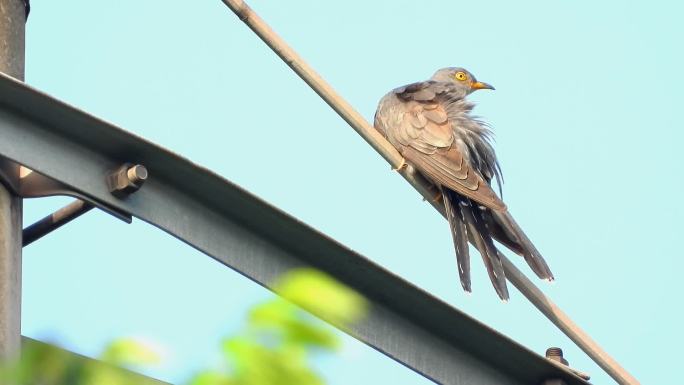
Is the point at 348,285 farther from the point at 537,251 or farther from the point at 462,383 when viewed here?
the point at 537,251

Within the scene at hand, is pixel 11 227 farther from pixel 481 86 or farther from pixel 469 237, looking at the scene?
pixel 481 86

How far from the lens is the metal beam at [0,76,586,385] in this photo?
2.36m

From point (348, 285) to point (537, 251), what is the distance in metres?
3.59

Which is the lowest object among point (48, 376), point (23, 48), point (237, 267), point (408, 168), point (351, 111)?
point (48, 376)

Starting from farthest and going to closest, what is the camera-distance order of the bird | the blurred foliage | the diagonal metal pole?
1. the bird
2. the diagonal metal pole
3. the blurred foliage

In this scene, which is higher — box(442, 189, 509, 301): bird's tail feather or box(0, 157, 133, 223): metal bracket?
box(442, 189, 509, 301): bird's tail feather

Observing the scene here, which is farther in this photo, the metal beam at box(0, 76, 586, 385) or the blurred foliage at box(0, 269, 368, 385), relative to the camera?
the metal beam at box(0, 76, 586, 385)

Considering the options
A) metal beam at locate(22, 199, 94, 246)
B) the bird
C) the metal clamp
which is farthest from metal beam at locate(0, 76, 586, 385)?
the bird

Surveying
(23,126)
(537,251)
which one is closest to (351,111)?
(537,251)

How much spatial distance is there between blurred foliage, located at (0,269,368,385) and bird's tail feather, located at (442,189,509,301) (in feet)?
18.3

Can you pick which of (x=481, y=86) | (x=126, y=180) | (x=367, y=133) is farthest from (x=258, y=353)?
(x=481, y=86)

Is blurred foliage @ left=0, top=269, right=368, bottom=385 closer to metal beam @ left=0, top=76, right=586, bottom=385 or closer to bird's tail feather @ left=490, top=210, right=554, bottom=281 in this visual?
metal beam @ left=0, top=76, right=586, bottom=385

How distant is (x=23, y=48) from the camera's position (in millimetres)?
2969

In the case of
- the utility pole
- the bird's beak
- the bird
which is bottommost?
the utility pole
